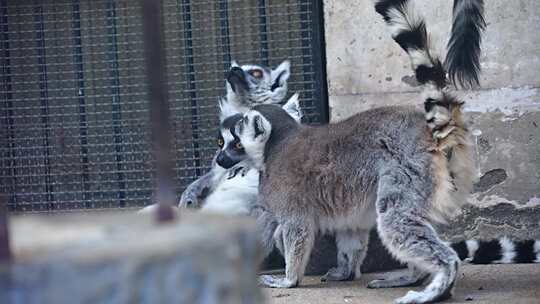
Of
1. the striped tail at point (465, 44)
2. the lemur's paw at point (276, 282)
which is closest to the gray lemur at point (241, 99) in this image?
the lemur's paw at point (276, 282)

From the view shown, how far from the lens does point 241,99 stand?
21.3 feet

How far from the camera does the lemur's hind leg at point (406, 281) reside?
5293mm

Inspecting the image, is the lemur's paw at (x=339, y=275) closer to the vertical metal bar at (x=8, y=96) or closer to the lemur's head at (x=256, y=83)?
the lemur's head at (x=256, y=83)

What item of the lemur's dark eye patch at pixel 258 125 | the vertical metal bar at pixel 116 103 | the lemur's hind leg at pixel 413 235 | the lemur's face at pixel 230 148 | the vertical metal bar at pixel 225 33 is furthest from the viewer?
the vertical metal bar at pixel 116 103

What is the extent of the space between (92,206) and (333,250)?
1802mm

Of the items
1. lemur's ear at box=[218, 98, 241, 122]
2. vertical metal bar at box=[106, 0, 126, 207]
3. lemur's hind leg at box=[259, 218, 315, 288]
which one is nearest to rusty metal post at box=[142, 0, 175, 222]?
lemur's hind leg at box=[259, 218, 315, 288]

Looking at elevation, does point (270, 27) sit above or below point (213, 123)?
above

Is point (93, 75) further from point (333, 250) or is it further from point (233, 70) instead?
point (333, 250)

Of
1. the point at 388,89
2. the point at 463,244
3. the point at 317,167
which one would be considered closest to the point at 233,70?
the point at 388,89

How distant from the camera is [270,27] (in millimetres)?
6535

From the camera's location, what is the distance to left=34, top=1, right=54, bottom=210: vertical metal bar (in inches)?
265

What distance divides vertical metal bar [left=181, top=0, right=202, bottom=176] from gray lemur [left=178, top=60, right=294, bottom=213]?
0.22 meters

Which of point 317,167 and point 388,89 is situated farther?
point 388,89

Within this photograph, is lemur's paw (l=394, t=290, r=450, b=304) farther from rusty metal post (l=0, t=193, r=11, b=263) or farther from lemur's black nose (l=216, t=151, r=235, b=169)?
rusty metal post (l=0, t=193, r=11, b=263)
